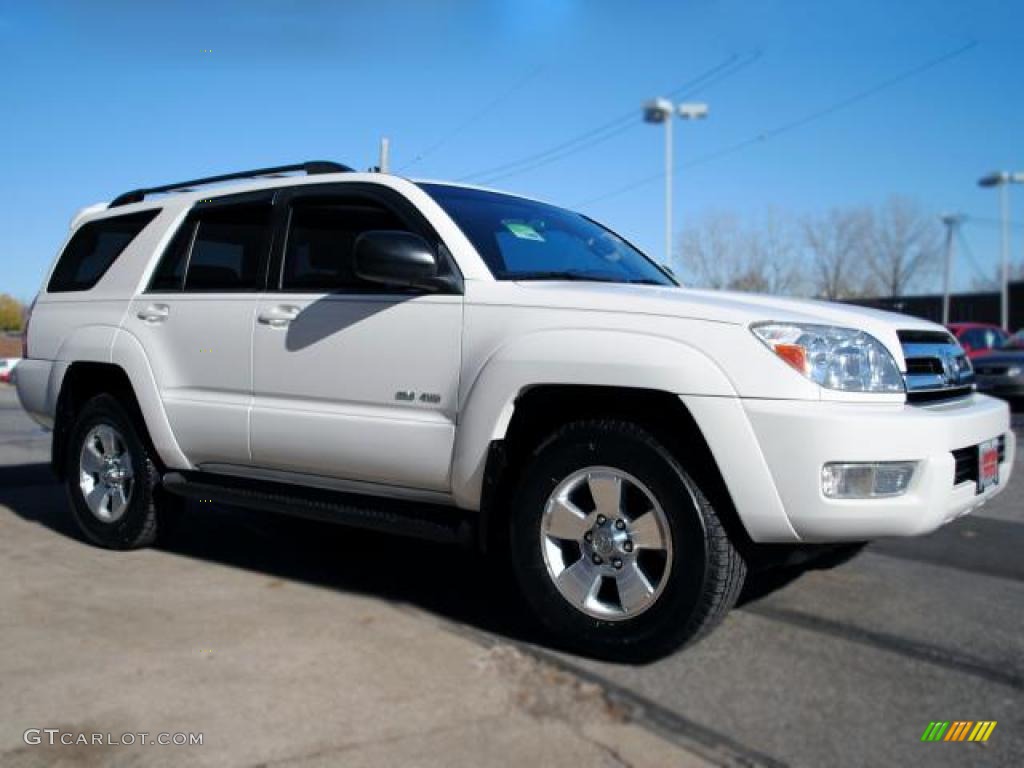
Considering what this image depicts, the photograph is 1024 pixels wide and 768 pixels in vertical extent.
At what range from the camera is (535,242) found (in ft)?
13.9

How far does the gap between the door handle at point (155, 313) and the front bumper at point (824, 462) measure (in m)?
2.92

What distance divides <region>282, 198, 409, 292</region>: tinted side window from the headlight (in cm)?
175

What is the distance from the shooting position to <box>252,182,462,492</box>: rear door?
3.74 meters

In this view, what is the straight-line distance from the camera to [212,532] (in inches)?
223

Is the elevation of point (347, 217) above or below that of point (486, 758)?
above

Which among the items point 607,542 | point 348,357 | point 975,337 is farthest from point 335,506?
point 975,337

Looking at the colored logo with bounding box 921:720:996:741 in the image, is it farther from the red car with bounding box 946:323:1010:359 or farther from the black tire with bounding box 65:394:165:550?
the red car with bounding box 946:323:1010:359

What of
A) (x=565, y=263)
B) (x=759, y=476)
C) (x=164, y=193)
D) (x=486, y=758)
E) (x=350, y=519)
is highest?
(x=164, y=193)

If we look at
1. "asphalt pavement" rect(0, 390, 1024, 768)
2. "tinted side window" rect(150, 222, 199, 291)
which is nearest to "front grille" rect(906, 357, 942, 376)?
"asphalt pavement" rect(0, 390, 1024, 768)

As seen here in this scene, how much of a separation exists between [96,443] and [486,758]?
3.50 meters

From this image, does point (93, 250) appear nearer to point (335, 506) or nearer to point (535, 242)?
point (335, 506)

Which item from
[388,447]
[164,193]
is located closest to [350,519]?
[388,447]

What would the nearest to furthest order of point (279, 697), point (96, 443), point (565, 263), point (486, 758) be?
point (486, 758) < point (279, 697) < point (565, 263) < point (96, 443)

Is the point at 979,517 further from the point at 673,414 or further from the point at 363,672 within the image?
the point at 363,672
